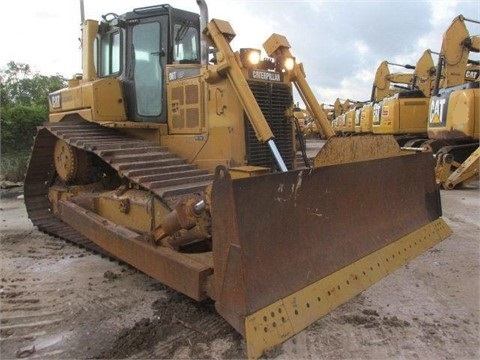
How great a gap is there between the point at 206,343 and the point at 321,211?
53.2 inches

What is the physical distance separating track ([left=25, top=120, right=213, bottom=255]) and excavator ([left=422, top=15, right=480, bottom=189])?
20.1 ft

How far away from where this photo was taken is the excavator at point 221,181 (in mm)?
2994

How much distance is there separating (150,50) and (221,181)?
3095 mm

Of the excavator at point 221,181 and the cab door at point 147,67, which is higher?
the cab door at point 147,67

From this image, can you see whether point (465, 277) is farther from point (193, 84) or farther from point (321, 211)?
point (193, 84)

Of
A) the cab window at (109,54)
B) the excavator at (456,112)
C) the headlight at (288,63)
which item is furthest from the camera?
the excavator at (456,112)

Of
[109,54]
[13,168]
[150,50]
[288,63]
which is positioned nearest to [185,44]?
[150,50]

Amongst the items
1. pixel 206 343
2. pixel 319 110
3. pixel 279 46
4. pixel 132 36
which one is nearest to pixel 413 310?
pixel 206 343

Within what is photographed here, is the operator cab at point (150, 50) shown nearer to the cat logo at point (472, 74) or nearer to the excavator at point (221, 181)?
the excavator at point (221, 181)

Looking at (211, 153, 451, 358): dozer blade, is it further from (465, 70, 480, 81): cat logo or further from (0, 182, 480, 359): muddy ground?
(465, 70, 480, 81): cat logo

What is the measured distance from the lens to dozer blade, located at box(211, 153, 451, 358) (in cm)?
288

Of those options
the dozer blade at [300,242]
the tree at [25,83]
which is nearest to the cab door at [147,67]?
the dozer blade at [300,242]

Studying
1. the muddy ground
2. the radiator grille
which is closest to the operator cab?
the radiator grille

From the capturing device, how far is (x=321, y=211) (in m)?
3.58
